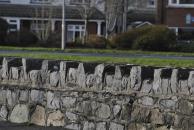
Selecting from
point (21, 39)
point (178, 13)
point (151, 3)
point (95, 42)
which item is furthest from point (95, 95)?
point (151, 3)

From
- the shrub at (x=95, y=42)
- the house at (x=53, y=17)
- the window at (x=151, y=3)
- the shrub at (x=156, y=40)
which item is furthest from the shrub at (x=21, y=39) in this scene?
the window at (x=151, y=3)

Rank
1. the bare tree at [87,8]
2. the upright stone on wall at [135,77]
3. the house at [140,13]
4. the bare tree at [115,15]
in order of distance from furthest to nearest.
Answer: the house at [140,13]
the bare tree at [87,8]
the bare tree at [115,15]
the upright stone on wall at [135,77]

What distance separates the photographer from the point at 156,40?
43188 mm

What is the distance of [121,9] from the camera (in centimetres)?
5769

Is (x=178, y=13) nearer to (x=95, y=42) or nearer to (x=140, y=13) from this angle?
(x=140, y=13)

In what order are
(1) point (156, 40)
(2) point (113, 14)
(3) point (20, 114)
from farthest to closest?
(2) point (113, 14), (1) point (156, 40), (3) point (20, 114)

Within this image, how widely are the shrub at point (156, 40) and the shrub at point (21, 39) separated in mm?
10173

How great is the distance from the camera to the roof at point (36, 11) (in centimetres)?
6350

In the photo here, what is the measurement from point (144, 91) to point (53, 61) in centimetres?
235

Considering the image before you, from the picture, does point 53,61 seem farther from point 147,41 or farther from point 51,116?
point 147,41

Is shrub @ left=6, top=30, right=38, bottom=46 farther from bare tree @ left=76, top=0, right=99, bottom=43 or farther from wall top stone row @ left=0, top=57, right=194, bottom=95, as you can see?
wall top stone row @ left=0, top=57, right=194, bottom=95

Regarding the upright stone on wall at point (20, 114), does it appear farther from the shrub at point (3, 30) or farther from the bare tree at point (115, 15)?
the bare tree at point (115, 15)

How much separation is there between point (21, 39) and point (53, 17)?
1354 cm

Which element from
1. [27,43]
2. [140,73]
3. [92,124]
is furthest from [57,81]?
[27,43]
